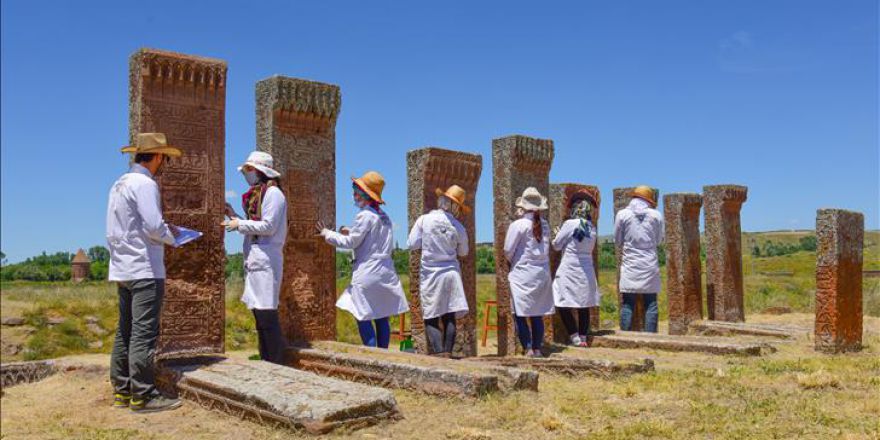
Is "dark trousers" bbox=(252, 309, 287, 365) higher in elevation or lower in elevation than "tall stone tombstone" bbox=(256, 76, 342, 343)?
lower

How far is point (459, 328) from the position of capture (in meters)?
9.32

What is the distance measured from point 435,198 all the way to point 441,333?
1.76m

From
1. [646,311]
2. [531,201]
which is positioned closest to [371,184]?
[531,201]

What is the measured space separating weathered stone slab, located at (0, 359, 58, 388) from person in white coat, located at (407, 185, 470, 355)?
13.7 feet

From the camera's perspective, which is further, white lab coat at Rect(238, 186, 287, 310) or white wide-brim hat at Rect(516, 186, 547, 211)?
white wide-brim hat at Rect(516, 186, 547, 211)

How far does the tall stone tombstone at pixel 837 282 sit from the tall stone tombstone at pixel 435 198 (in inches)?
155

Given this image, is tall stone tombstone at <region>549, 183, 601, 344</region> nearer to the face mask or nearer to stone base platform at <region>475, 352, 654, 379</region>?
stone base platform at <region>475, 352, 654, 379</region>

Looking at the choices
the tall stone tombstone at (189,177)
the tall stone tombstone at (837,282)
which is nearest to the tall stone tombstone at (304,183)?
the tall stone tombstone at (189,177)

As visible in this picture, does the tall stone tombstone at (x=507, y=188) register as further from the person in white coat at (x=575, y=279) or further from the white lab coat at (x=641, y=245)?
the white lab coat at (x=641, y=245)

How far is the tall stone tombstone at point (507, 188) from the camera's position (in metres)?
9.62

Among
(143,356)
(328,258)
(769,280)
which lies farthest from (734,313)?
(769,280)

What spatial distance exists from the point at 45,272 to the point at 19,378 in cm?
5095

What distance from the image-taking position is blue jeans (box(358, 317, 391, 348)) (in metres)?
7.70

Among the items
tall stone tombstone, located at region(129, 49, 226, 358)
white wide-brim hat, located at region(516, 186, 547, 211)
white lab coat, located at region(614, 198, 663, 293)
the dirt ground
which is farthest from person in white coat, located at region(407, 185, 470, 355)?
white lab coat, located at region(614, 198, 663, 293)
